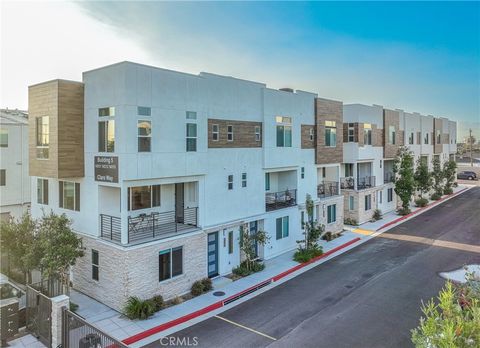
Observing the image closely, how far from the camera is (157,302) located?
47.8 ft

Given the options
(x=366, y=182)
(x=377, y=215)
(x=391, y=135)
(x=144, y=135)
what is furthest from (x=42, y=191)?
(x=391, y=135)

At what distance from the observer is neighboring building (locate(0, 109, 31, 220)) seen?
81.9ft

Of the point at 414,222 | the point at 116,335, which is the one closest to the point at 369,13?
the point at 414,222

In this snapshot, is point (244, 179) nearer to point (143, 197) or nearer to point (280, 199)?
point (280, 199)

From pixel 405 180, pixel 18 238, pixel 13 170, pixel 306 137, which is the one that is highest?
pixel 306 137

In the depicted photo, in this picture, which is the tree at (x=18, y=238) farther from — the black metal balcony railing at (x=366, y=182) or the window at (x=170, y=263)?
the black metal balcony railing at (x=366, y=182)

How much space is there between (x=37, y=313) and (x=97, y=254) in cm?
343

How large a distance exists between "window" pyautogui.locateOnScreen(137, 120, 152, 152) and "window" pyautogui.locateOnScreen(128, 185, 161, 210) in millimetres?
2456

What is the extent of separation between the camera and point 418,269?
19.5 meters

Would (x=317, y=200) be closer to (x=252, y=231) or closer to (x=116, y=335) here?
(x=252, y=231)

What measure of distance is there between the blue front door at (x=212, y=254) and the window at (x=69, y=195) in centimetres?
634

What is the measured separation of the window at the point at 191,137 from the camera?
54.3ft

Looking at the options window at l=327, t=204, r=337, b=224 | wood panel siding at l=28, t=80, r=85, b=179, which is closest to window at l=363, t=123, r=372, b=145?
window at l=327, t=204, r=337, b=224

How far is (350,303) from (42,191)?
16.1 meters
